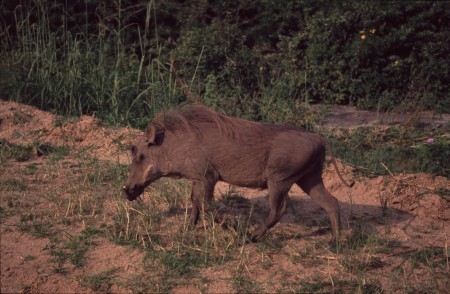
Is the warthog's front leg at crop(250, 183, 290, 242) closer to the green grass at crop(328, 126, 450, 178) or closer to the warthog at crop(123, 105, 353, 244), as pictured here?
the warthog at crop(123, 105, 353, 244)

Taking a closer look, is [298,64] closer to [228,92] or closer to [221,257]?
[228,92]

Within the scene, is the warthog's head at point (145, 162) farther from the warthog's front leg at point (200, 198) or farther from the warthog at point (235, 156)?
the warthog's front leg at point (200, 198)

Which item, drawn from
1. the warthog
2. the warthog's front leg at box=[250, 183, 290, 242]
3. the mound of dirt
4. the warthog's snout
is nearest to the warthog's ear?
the warthog

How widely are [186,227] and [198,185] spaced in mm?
309

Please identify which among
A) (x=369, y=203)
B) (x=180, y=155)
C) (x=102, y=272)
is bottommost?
(x=369, y=203)

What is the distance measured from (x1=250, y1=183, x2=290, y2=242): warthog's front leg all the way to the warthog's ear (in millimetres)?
842

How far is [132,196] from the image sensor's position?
16.5 feet

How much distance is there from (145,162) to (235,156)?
2.20 feet

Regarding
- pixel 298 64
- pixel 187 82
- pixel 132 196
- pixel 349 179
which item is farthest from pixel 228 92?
pixel 132 196

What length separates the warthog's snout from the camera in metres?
4.99

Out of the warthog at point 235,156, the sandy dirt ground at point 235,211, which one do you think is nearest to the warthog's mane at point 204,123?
the warthog at point 235,156

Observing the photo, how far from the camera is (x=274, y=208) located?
4742mm

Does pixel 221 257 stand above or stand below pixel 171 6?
below

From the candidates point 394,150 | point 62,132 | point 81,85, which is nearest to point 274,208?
point 394,150
